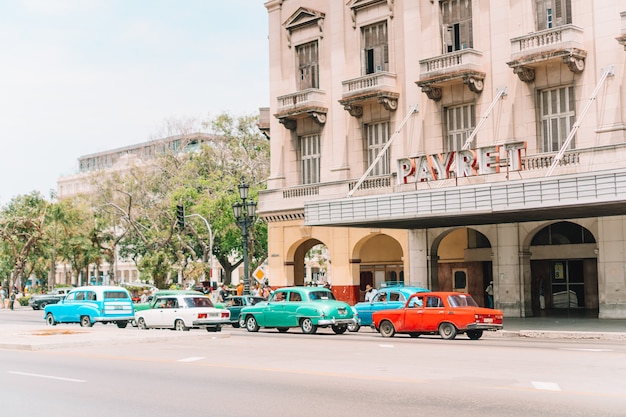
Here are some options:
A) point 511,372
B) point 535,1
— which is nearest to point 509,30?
point 535,1

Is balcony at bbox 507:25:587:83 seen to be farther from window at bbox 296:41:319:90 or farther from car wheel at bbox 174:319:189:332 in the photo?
car wheel at bbox 174:319:189:332

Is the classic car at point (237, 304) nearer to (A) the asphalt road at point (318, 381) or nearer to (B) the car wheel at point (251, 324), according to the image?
(B) the car wheel at point (251, 324)

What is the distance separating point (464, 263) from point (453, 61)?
32.0 ft

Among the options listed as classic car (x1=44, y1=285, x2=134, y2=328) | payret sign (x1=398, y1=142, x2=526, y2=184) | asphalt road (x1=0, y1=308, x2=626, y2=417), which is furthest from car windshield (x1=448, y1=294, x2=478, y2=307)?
classic car (x1=44, y1=285, x2=134, y2=328)

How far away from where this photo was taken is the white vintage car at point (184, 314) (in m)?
31.1

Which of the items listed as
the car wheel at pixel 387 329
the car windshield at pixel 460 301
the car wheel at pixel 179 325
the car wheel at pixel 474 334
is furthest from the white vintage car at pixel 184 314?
the car wheel at pixel 474 334

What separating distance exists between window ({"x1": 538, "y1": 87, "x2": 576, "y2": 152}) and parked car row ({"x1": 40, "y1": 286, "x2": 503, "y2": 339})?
338 inches

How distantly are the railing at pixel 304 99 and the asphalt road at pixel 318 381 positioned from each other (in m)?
20.9

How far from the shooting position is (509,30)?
34531 mm

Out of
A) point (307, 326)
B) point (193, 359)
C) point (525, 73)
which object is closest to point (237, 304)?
point (307, 326)

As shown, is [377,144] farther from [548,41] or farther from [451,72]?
[548,41]

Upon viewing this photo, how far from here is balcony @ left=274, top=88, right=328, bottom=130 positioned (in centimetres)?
4155

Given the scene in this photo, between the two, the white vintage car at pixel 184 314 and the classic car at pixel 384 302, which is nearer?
the classic car at pixel 384 302

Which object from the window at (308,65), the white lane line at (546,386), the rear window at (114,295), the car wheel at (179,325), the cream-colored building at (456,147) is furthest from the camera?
the window at (308,65)
